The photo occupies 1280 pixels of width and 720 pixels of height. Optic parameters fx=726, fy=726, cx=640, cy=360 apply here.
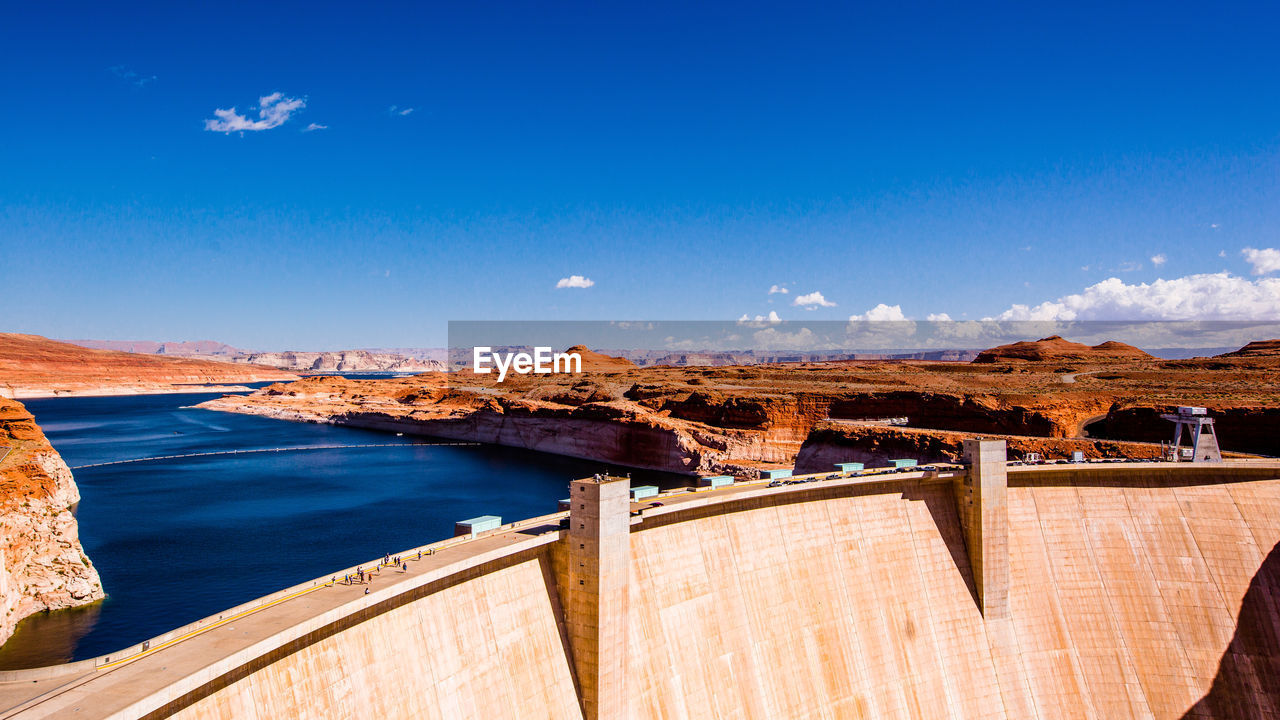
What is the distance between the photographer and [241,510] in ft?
194

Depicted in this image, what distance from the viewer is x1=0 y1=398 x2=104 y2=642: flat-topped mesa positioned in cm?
3241

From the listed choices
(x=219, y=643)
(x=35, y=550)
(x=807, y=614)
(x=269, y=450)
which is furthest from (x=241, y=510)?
(x=219, y=643)

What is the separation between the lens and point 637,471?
271 ft

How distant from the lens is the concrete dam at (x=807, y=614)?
1639 centimetres

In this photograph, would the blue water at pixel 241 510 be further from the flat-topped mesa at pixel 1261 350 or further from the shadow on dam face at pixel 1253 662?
the flat-topped mesa at pixel 1261 350

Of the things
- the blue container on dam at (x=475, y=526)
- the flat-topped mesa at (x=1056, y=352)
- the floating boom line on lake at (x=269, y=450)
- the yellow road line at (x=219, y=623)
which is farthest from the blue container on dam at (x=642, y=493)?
the flat-topped mesa at (x=1056, y=352)

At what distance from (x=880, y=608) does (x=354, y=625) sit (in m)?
20.4

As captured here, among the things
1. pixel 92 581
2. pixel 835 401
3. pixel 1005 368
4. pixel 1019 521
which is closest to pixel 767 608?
pixel 1019 521

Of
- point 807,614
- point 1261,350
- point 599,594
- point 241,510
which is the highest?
point 1261,350

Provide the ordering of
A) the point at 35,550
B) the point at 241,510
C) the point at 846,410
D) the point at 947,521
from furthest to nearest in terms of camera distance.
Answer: the point at 846,410 < the point at 241,510 < the point at 35,550 < the point at 947,521

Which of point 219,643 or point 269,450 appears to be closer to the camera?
point 219,643

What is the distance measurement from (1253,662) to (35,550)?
53640 mm

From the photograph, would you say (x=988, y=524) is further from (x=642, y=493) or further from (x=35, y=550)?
(x=35, y=550)

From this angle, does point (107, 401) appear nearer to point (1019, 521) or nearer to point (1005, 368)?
point (1005, 368)
